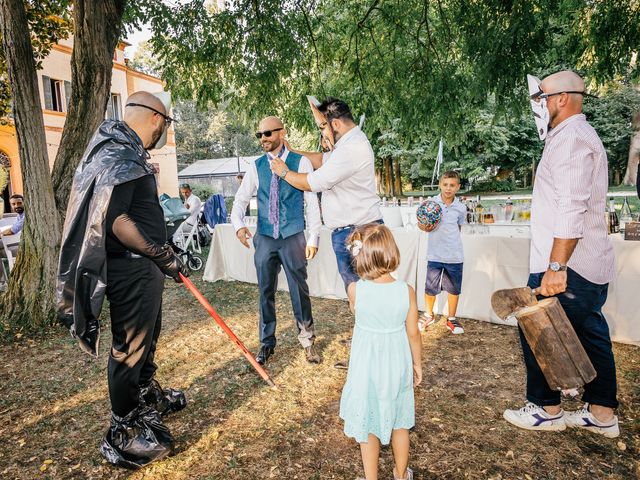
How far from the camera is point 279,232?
11.7 feet

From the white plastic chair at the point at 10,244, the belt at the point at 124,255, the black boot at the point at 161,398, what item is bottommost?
the black boot at the point at 161,398

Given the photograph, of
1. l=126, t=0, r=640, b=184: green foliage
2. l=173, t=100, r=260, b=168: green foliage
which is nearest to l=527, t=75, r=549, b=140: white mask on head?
l=126, t=0, r=640, b=184: green foliage

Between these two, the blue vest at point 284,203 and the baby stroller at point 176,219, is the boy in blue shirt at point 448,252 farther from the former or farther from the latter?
the baby stroller at point 176,219

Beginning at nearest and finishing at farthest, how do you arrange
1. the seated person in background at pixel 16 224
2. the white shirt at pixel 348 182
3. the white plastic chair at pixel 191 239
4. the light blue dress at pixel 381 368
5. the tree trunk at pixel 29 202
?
the light blue dress at pixel 381 368 < the white shirt at pixel 348 182 < the tree trunk at pixel 29 202 < the seated person in background at pixel 16 224 < the white plastic chair at pixel 191 239

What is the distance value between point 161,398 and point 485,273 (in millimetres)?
3516

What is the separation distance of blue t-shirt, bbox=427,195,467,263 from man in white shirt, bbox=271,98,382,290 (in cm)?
129

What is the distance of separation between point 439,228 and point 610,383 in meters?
2.15

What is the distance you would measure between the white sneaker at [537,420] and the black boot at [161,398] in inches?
89.6

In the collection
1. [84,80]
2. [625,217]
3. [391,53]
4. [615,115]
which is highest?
[615,115]

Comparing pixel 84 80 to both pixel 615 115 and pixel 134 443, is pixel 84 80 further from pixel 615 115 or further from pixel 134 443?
pixel 615 115

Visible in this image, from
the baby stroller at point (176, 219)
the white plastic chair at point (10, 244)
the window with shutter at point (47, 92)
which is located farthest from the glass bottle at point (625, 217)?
the window with shutter at point (47, 92)

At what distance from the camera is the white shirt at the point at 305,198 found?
3.67 metres

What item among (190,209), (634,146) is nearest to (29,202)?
(190,209)

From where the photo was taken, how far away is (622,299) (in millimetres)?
3965
